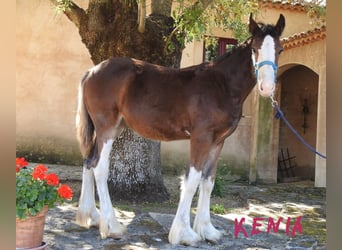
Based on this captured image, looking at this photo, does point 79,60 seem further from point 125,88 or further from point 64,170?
point 125,88

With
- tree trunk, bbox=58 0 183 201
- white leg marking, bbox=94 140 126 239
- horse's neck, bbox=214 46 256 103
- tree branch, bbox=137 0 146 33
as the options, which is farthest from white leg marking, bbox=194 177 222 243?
tree branch, bbox=137 0 146 33

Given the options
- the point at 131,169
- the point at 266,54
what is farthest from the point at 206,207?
the point at 131,169

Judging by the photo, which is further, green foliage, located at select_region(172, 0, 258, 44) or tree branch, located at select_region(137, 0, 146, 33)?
tree branch, located at select_region(137, 0, 146, 33)

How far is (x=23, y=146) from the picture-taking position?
392 inches

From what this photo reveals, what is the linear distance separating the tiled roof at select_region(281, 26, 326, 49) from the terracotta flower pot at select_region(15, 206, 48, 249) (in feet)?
22.0

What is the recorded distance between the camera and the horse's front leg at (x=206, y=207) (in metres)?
4.12

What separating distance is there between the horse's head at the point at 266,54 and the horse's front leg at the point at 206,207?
3.35ft

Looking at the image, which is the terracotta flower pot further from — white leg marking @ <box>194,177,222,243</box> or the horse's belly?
white leg marking @ <box>194,177,222,243</box>

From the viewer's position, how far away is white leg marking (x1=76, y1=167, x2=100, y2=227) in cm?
432

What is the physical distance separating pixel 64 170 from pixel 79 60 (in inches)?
117

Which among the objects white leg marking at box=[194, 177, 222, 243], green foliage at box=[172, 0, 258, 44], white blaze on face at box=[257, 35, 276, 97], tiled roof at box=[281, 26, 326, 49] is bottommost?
white leg marking at box=[194, 177, 222, 243]

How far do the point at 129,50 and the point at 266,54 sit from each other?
2.70 m

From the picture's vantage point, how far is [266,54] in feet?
11.6

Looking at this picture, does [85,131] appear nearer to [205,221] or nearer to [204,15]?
[205,221]
